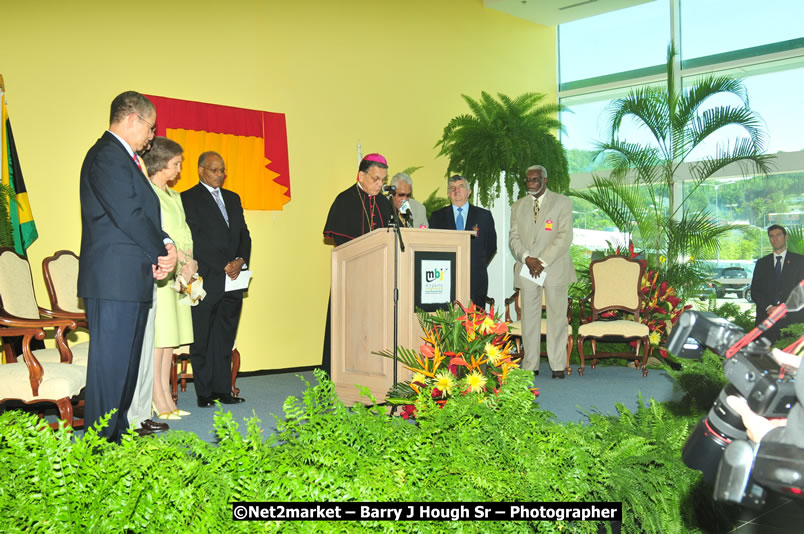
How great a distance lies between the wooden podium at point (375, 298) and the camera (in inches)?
170

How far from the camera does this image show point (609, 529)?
2002 millimetres

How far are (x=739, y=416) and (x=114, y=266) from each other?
2.68 meters

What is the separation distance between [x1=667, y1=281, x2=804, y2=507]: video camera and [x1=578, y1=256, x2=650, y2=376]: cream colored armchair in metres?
6.20

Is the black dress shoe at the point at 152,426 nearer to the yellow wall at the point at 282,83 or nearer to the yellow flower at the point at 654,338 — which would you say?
the yellow wall at the point at 282,83

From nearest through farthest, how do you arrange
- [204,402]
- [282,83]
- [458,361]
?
[458,361], [204,402], [282,83]

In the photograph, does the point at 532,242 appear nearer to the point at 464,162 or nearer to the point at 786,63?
the point at 464,162

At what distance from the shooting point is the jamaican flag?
5.38 metres

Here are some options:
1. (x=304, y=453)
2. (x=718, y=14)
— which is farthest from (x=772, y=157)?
(x=304, y=453)

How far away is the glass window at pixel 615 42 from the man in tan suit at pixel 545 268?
166 inches

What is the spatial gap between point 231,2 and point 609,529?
647 cm

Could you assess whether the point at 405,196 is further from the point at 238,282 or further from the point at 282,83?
the point at 282,83

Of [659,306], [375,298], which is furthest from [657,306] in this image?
[375,298]

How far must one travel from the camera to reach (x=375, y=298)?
446cm

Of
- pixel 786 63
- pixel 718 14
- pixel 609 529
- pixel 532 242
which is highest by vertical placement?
pixel 718 14
